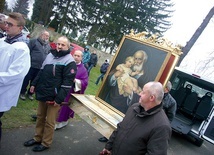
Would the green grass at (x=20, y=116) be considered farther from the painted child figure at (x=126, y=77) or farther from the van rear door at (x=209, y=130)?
the van rear door at (x=209, y=130)

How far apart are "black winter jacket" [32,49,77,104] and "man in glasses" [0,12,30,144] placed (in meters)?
0.73

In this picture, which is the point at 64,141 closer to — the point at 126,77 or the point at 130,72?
the point at 126,77

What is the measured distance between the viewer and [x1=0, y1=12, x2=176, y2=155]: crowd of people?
255 centimetres

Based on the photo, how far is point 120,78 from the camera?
4184mm

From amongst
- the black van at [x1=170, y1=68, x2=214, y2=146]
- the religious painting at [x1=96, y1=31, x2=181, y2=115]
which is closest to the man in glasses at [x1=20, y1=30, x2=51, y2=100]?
the religious painting at [x1=96, y1=31, x2=181, y2=115]

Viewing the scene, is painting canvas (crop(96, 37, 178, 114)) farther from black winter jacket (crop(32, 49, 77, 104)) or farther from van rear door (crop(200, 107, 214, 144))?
van rear door (crop(200, 107, 214, 144))

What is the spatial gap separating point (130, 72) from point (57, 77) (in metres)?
1.34

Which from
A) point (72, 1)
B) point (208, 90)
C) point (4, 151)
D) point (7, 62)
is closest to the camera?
point (7, 62)

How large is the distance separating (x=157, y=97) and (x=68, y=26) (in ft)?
99.1

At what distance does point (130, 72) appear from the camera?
13.2 feet

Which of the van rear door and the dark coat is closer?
the dark coat

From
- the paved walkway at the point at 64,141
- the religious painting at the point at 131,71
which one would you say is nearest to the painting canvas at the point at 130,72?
the religious painting at the point at 131,71

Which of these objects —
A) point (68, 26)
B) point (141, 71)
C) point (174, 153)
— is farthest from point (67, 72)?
point (68, 26)

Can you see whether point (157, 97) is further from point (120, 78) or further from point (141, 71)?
point (120, 78)
